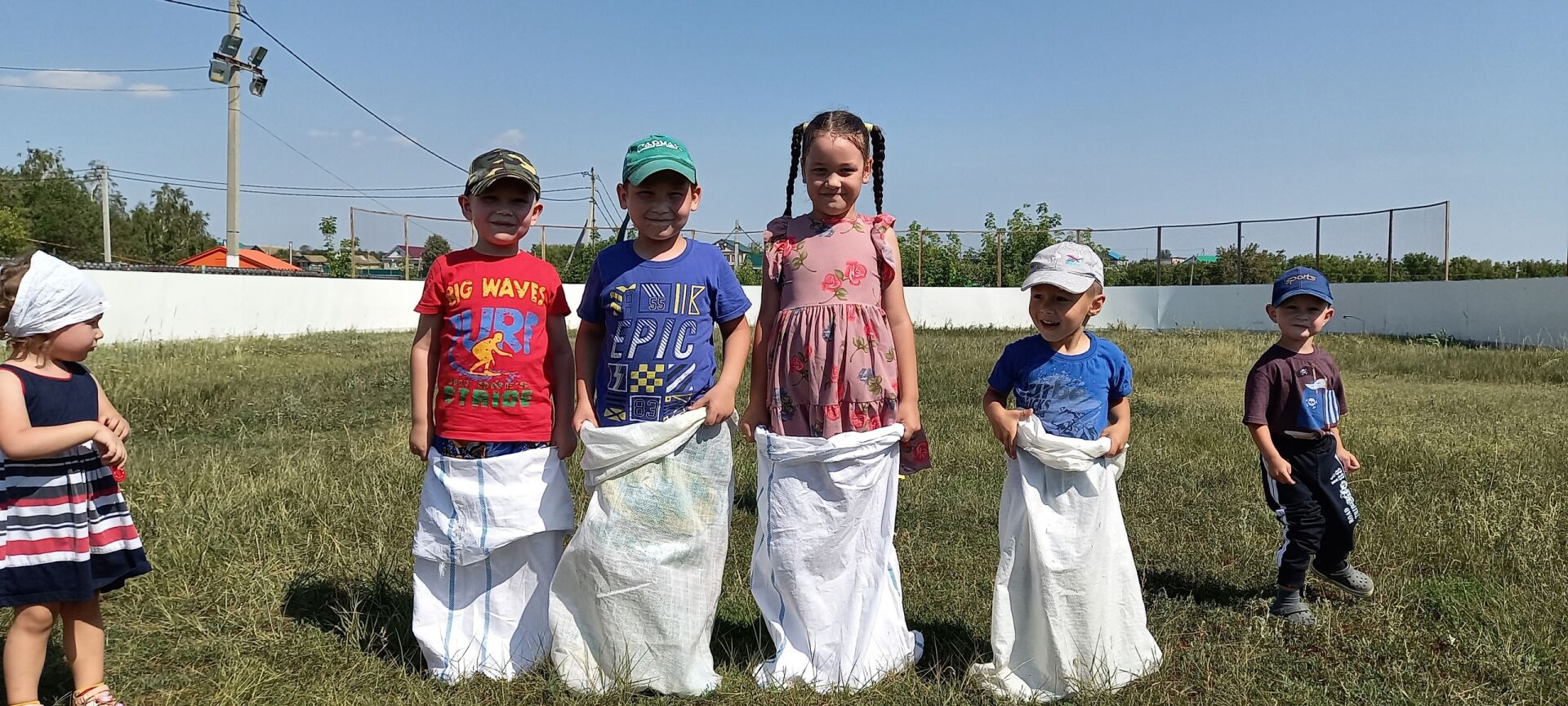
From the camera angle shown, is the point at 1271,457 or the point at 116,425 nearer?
the point at 116,425

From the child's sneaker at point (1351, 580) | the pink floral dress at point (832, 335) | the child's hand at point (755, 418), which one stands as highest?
the pink floral dress at point (832, 335)

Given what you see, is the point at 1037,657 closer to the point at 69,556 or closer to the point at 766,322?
the point at 766,322

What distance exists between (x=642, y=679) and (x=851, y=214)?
1.45 metres

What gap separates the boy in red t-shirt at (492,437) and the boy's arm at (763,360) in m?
0.54

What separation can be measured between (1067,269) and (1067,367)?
274 mm

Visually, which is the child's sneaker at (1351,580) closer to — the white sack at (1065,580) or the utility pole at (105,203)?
the white sack at (1065,580)

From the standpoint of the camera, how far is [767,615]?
104 inches

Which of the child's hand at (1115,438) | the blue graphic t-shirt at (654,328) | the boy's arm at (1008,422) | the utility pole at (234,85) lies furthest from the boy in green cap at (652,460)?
the utility pole at (234,85)

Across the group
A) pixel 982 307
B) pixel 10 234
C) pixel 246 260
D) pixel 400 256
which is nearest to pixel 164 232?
pixel 10 234

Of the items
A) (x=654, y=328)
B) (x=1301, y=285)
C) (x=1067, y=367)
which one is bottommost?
(x=1067, y=367)

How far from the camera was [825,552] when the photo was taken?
255cm

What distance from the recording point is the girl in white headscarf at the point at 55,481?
2246mm

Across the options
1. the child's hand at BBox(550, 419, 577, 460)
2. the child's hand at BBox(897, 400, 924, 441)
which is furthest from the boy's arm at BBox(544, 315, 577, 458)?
the child's hand at BBox(897, 400, 924, 441)

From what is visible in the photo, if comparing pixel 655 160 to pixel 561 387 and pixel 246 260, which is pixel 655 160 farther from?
pixel 246 260
